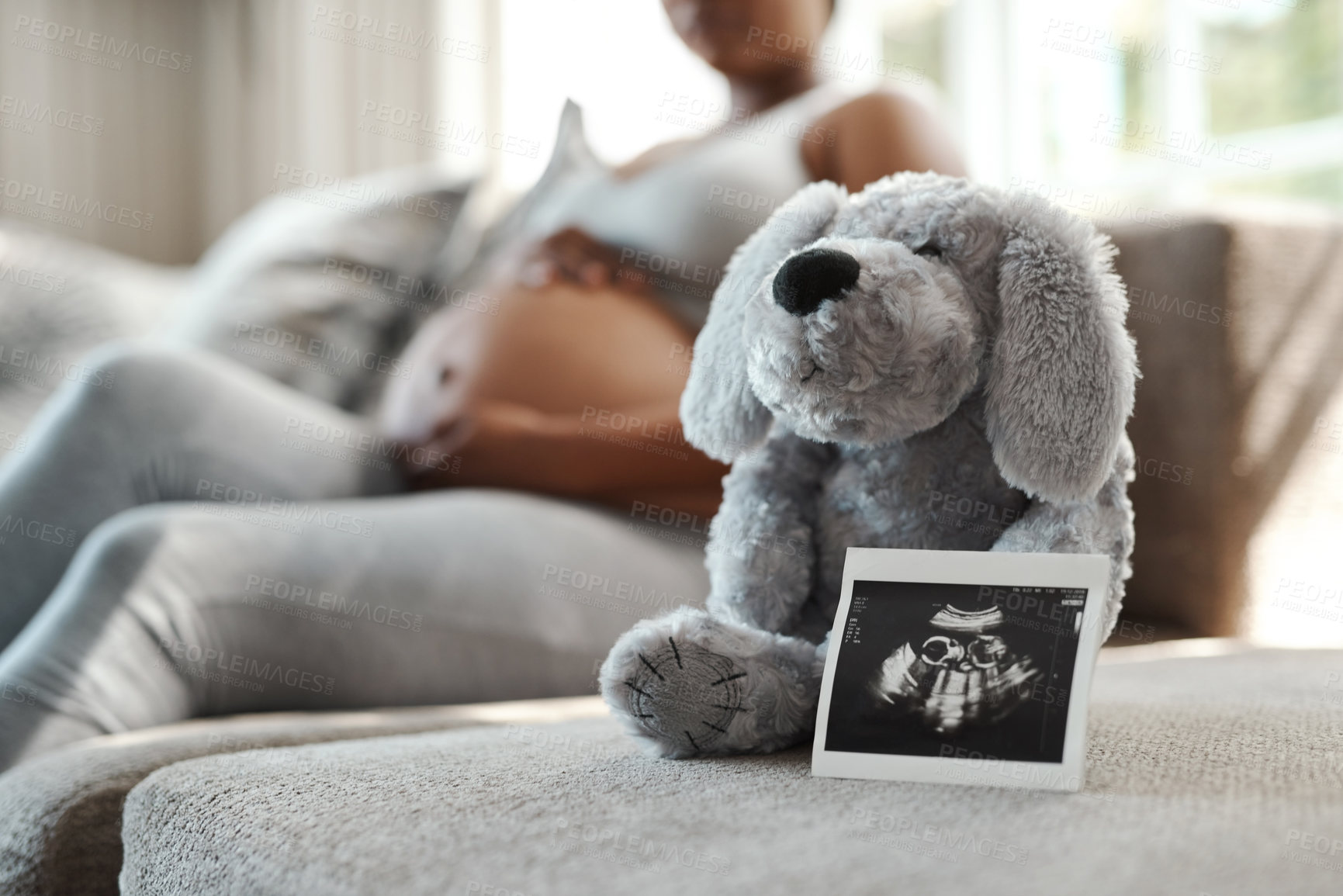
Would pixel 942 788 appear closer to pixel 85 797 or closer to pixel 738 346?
pixel 738 346

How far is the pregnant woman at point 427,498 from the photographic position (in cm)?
83

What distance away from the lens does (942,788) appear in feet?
1.51

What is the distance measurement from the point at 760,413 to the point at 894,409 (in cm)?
8

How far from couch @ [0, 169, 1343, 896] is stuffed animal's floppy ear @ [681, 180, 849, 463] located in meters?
0.17

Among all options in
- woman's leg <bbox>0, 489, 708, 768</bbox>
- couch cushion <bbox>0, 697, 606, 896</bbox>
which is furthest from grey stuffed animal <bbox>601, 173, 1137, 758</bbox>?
woman's leg <bbox>0, 489, 708, 768</bbox>

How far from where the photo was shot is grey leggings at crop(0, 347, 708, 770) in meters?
0.81

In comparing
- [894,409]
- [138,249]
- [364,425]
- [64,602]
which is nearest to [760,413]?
[894,409]

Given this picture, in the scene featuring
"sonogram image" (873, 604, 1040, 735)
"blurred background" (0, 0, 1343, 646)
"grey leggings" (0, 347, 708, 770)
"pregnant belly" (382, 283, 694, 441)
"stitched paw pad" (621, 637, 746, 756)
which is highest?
"blurred background" (0, 0, 1343, 646)

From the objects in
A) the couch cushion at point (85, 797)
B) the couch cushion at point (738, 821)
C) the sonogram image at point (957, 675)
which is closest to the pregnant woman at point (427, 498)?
the couch cushion at point (85, 797)

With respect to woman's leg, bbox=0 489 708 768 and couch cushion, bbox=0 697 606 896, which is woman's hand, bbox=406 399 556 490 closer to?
woman's leg, bbox=0 489 708 768

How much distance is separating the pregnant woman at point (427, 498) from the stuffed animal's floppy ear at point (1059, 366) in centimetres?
53

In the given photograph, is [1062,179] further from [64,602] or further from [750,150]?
[64,602]

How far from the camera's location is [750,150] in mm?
1149

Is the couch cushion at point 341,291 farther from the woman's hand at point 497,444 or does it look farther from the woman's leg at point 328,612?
the woman's leg at point 328,612
